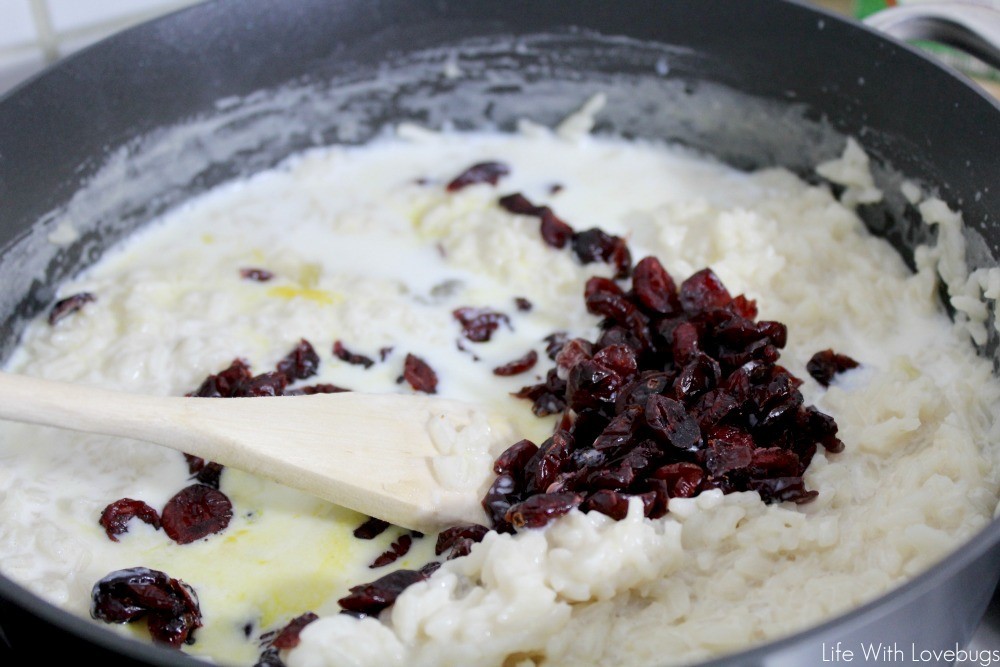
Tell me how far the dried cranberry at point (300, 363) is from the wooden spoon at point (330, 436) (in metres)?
0.40

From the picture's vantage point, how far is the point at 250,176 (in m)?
3.95

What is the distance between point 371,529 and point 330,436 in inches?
10.7

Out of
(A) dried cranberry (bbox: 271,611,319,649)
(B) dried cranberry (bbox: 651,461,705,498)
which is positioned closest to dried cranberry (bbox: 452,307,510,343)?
(B) dried cranberry (bbox: 651,461,705,498)

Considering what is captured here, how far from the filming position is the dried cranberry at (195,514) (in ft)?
8.50

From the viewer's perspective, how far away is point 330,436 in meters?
2.58

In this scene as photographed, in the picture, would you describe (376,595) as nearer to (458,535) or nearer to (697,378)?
(458,535)

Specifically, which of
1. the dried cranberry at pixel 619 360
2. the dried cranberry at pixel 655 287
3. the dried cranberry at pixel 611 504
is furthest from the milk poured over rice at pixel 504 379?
→ the dried cranberry at pixel 619 360

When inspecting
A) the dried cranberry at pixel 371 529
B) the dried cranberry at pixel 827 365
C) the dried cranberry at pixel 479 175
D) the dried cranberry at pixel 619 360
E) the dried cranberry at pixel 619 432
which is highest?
the dried cranberry at pixel 479 175

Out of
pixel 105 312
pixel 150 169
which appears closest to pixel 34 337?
pixel 105 312

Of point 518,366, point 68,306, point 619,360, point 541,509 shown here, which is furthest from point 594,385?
point 68,306

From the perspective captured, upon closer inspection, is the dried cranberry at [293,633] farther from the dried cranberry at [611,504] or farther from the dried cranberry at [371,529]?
the dried cranberry at [611,504]

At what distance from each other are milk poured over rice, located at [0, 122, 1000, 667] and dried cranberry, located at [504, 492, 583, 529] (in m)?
0.02

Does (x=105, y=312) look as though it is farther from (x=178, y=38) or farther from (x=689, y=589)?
(x=689, y=589)

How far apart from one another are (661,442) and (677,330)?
0.46 metres
